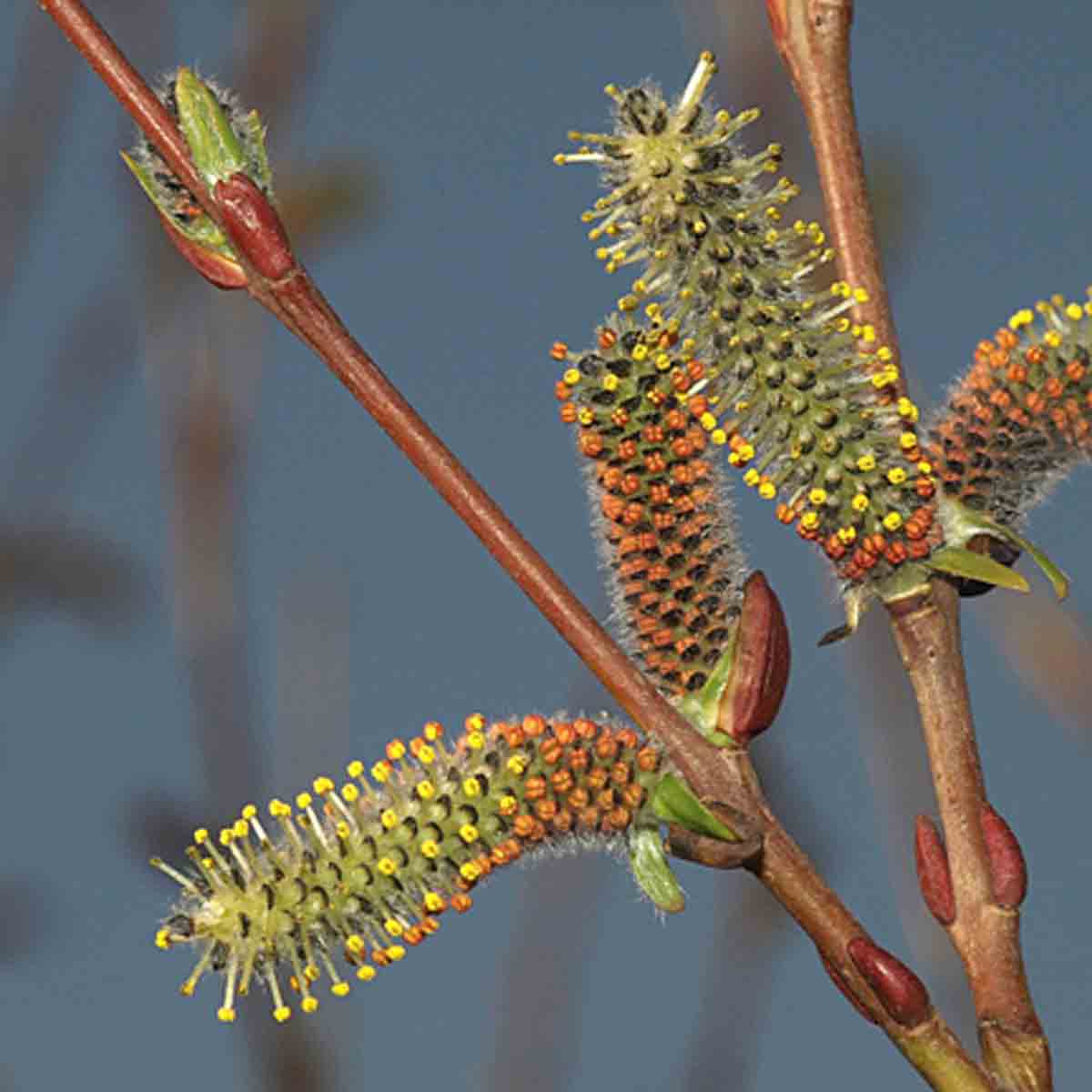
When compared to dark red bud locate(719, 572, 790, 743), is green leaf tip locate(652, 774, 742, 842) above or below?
below

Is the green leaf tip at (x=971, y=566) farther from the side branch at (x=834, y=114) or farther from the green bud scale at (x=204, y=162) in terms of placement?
the green bud scale at (x=204, y=162)

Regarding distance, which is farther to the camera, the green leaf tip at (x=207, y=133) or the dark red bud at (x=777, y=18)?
the dark red bud at (x=777, y=18)

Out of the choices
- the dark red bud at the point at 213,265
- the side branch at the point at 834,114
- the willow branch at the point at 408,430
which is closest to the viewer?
the willow branch at the point at 408,430

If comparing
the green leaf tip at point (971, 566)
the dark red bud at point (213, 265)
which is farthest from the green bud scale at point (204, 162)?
the green leaf tip at point (971, 566)

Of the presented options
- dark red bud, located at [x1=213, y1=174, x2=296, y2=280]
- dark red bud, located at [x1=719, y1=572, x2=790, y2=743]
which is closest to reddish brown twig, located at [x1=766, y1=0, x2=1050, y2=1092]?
dark red bud, located at [x1=719, y1=572, x2=790, y2=743]

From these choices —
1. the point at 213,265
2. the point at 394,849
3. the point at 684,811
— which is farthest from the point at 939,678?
the point at 213,265

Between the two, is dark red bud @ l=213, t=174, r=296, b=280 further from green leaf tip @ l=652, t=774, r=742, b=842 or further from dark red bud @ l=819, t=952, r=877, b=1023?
dark red bud @ l=819, t=952, r=877, b=1023

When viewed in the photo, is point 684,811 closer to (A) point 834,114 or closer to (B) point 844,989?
(B) point 844,989
